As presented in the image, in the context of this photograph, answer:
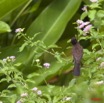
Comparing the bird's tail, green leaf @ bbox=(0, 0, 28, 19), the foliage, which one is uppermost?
green leaf @ bbox=(0, 0, 28, 19)

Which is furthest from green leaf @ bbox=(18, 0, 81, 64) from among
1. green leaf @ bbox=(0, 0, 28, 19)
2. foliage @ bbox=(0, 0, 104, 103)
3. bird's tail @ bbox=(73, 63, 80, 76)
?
bird's tail @ bbox=(73, 63, 80, 76)

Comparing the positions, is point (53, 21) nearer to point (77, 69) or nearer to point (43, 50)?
point (43, 50)

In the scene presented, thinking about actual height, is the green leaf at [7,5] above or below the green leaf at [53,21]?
above

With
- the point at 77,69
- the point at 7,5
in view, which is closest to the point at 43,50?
the point at 77,69

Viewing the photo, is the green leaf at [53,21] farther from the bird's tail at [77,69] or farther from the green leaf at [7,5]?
the bird's tail at [77,69]

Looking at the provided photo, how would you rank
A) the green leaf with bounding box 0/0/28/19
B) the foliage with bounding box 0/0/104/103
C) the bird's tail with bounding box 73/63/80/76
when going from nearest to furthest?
the bird's tail with bounding box 73/63/80/76, the foliage with bounding box 0/0/104/103, the green leaf with bounding box 0/0/28/19

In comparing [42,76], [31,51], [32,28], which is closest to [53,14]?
[32,28]

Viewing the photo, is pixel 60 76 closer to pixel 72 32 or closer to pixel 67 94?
pixel 72 32

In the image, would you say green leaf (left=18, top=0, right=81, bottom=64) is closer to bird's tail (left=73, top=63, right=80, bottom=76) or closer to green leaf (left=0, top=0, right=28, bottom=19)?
green leaf (left=0, top=0, right=28, bottom=19)

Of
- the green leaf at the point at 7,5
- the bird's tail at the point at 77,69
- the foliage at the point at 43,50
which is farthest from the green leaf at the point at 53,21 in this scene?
the bird's tail at the point at 77,69
